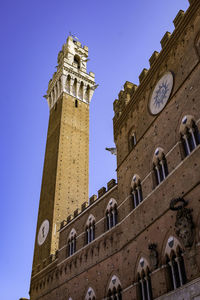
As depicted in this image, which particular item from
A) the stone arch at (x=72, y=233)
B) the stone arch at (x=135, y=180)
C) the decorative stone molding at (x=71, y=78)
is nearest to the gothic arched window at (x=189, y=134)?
the stone arch at (x=135, y=180)

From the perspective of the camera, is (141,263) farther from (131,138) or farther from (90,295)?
(131,138)

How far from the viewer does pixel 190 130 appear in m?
11.5

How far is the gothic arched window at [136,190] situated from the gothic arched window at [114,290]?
3115 mm

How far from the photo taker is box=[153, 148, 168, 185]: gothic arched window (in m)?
12.6

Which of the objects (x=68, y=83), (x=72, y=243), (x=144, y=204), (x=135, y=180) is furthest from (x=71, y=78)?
(x=144, y=204)

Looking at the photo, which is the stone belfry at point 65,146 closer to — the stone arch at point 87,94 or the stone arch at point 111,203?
the stone arch at point 87,94

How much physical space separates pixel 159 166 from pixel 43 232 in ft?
44.7

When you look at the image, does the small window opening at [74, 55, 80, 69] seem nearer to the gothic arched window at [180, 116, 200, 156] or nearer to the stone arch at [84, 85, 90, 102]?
the stone arch at [84, 85, 90, 102]

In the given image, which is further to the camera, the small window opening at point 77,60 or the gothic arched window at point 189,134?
the small window opening at point 77,60

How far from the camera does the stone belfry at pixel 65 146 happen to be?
24.0 metres

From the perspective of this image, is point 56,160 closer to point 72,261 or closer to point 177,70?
point 72,261

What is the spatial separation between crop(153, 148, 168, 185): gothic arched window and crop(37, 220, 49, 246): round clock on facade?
1262cm

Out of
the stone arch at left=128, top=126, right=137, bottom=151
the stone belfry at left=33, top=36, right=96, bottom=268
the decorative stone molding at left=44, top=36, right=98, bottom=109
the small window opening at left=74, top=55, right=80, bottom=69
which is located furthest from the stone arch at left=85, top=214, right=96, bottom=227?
the small window opening at left=74, top=55, right=80, bottom=69

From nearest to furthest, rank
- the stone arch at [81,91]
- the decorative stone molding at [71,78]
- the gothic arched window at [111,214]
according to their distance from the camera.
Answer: the gothic arched window at [111,214] < the decorative stone molding at [71,78] < the stone arch at [81,91]
